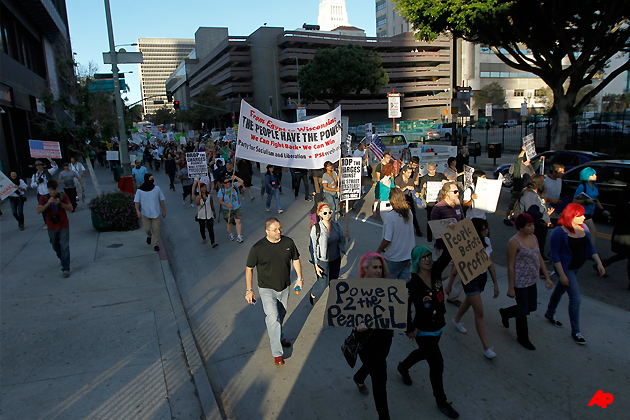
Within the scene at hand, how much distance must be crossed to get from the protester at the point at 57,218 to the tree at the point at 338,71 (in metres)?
Result: 45.5

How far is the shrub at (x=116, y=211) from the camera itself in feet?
37.0

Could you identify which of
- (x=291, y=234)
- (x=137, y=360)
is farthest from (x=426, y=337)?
(x=291, y=234)

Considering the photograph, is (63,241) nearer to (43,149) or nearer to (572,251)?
(572,251)

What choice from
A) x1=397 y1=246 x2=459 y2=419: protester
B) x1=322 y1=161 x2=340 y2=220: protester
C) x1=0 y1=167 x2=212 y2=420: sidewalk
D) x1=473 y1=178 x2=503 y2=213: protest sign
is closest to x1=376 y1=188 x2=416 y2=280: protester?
x1=397 y1=246 x2=459 y2=419: protester

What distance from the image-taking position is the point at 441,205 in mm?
6051

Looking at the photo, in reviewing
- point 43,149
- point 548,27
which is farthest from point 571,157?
point 43,149

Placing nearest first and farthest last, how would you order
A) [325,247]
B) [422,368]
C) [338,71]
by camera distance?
[422,368]
[325,247]
[338,71]

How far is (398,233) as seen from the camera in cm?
546

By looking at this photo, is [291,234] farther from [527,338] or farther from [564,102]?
[564,102]

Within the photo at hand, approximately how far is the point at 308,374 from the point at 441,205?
2882 mm

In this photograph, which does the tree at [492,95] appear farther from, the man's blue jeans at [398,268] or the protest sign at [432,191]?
the man's blue jeans at [398,268]

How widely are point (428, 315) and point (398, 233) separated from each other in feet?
5.65

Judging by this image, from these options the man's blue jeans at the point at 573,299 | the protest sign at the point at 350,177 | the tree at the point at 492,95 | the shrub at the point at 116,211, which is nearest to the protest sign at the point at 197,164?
the shrub at the point at 116,211

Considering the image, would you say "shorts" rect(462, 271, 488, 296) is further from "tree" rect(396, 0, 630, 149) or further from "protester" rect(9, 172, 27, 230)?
"tree" rect(396, 0, 630, 149)
